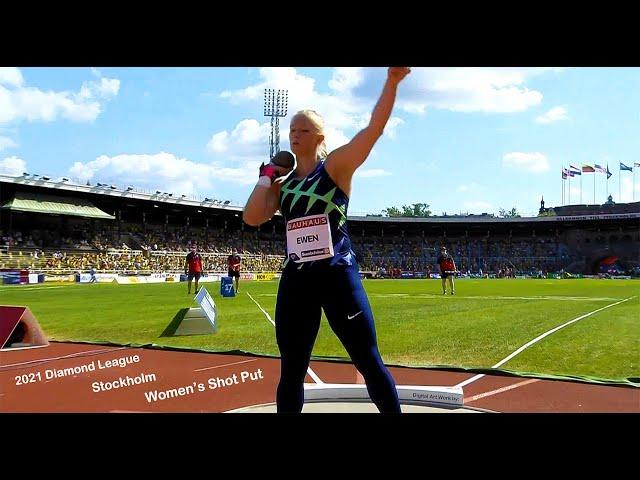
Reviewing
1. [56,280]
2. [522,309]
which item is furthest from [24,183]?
[522,309]

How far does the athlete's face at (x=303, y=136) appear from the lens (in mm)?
3422

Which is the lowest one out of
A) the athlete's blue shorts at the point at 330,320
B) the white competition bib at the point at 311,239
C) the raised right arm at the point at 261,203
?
the athlete's blue shorts at the point at 330,320

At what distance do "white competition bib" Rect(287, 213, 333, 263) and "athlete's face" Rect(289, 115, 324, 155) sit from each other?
0.47 metres

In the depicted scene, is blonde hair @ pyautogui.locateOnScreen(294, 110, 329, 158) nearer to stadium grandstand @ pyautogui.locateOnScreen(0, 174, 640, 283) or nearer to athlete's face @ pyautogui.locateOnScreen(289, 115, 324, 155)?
athlete's face @ pyautogui.locateOnScreen(289, 115, 324, 155)

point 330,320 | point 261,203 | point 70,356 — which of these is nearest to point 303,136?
point 261,203

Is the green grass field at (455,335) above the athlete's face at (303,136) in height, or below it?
below

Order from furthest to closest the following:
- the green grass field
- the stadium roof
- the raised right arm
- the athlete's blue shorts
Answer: the stadium roof, the green grass field, the raised right arm, the athlete's blue shorts

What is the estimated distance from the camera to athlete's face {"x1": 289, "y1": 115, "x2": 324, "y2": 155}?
3422mm

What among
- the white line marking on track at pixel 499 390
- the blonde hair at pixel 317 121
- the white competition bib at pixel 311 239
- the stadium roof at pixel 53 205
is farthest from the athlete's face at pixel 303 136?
the stadium roof at pixel 53 205

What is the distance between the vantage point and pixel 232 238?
56.1 meters

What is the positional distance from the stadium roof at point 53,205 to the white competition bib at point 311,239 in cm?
4053

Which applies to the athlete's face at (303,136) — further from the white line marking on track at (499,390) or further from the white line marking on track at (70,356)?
the white line marking on track at (70,356)

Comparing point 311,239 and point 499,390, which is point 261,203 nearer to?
point 311,239

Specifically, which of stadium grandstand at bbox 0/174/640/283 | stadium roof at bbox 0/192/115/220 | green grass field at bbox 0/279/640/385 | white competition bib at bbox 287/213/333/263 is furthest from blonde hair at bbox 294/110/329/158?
stadium roof at bbox 0/192/115/220
